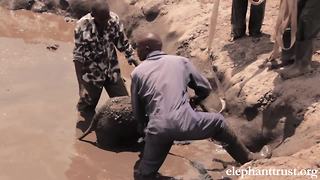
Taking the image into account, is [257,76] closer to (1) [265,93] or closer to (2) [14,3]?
(1) [265,93]

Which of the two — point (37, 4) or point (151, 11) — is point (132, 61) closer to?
point (151, 11)

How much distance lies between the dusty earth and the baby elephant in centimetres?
12

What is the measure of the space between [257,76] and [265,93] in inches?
13.3

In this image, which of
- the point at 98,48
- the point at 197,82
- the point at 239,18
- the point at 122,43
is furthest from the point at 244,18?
the point at 197,82

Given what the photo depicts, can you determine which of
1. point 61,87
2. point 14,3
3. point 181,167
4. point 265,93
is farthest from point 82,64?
point 14,3

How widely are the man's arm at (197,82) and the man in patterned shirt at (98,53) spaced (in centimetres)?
116

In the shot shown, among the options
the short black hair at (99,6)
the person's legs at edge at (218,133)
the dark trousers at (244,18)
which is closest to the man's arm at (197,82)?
the person's legs at edge at (218,133)

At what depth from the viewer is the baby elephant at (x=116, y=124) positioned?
520 centimetres

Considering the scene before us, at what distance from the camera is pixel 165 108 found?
4.32 metres

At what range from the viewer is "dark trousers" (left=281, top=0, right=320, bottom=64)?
16.5 ft

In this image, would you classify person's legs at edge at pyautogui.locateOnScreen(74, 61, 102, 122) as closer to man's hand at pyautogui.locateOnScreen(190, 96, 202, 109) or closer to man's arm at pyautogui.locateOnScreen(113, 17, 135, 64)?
man's arm at pyautogui.locateOnScreen(113, 17, 135, 64)

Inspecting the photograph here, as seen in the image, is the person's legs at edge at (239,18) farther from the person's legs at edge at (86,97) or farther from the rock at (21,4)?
the rock at (21,4)

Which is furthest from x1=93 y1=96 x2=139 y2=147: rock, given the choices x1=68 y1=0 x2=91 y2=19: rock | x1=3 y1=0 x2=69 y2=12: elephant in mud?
x1=3 y1=0 x2=69 y2=12: elephant in mud

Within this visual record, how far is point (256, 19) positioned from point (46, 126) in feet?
8.63
